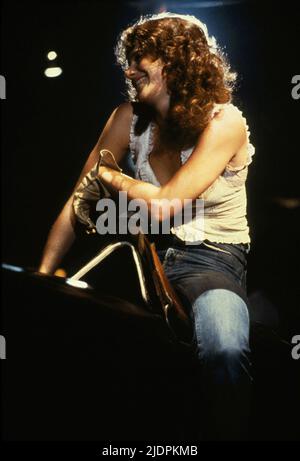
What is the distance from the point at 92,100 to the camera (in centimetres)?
322

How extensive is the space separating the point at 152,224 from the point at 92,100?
142 centimetres

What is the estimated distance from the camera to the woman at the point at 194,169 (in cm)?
162

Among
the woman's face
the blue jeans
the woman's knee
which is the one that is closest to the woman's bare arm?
the woman's face

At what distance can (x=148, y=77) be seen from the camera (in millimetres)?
2006

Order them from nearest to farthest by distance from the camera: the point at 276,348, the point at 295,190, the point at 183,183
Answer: the point at 183,183 → the point at 276,348 → the point at 295,190

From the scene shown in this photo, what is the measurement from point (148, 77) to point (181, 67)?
11cm

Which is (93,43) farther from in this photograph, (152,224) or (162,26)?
(152,224)

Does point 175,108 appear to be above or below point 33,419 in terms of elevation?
above

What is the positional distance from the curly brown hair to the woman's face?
17mm

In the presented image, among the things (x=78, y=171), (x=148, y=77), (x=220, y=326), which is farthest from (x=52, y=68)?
(x=220, y=326)

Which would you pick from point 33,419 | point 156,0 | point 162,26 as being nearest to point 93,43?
point 156,0

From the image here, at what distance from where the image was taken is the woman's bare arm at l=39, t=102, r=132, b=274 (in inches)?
82.0

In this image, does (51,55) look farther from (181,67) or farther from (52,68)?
(181,67)
